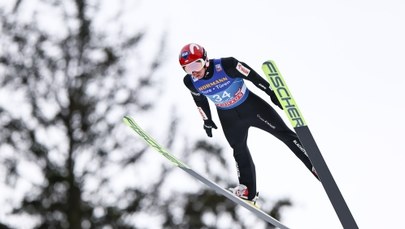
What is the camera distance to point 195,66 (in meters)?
6.39

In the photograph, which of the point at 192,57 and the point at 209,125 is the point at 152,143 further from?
Answer: the point at 192,57

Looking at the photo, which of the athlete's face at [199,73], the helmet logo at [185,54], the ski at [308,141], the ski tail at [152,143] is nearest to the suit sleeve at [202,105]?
the athlete's face at [199,73]

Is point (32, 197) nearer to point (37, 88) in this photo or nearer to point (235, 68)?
point (37, 88)

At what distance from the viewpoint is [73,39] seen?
1516 cm

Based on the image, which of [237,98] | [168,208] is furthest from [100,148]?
[237,98]

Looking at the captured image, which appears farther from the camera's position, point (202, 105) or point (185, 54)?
point (202, 105)

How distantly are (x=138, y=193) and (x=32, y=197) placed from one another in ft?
6.36

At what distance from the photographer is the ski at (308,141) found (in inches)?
250

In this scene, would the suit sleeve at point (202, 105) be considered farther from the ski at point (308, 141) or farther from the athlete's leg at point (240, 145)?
the ski at point (308, 141)

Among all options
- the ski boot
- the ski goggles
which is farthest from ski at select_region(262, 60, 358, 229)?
Answer: the ski boot

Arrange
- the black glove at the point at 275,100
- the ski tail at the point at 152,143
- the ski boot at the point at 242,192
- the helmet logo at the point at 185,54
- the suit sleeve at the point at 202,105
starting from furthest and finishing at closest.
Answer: the ski tail at the point at 152,143 → the ski boot at the point at 242,192 → the suit sleeve at the point at 202,105 → the black glove at the point at 275,100 → the helmet logo at the point at 185,54

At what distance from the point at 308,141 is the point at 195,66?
1.12 metres

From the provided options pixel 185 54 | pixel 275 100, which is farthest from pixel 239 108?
pixel 185 54

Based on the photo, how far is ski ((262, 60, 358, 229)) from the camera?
6359 millimetres
